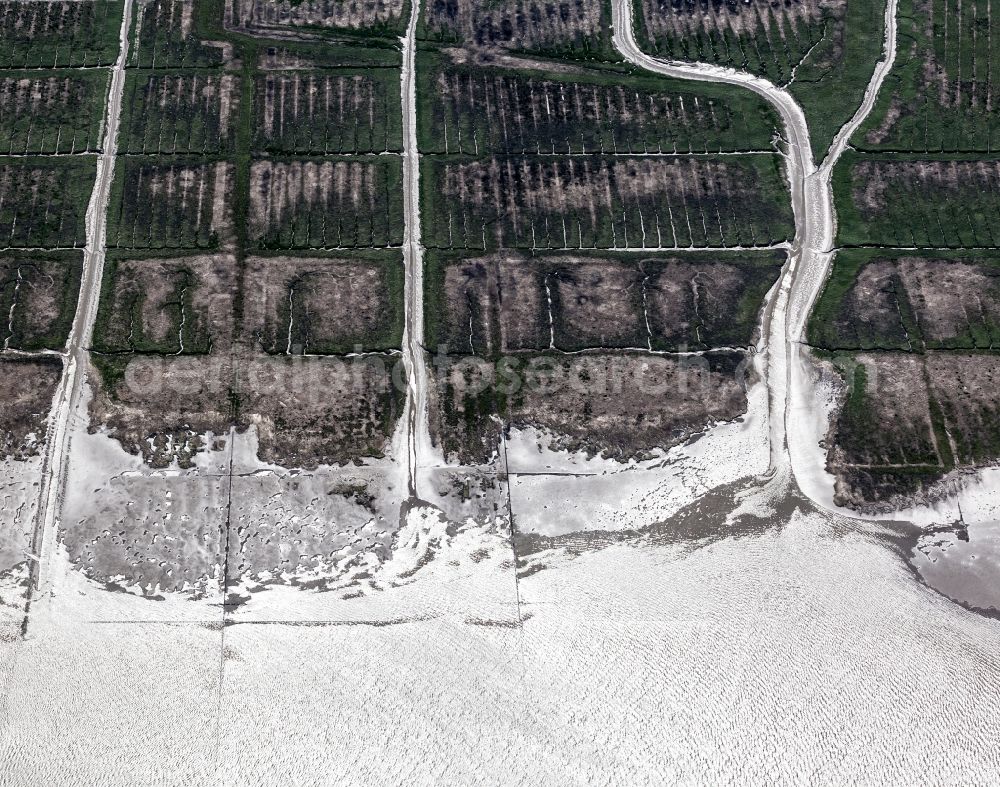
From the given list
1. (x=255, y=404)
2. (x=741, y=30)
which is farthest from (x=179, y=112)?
(x=741, y=30)

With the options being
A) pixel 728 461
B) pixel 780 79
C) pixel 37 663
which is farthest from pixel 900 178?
pixel 37 663

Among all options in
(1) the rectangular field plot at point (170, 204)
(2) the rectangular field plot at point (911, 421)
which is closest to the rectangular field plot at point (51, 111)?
(1) the rectangular field plot at point (170, 204)

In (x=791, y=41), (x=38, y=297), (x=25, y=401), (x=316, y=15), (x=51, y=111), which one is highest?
(x=791, y=41)

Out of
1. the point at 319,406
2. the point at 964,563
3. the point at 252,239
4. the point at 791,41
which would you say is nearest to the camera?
the point at 964,563

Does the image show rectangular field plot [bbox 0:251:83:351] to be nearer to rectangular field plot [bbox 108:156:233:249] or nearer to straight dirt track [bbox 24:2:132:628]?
straight dirt track [bbox 24:2:132:628]

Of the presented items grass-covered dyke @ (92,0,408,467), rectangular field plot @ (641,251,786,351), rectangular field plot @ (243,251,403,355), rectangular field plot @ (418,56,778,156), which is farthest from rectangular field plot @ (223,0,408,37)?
rectangular field plot @ (641,251,786,351)

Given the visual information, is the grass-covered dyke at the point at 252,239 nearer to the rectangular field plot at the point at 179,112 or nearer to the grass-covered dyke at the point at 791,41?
the rectangular field plot at the point at 179,112

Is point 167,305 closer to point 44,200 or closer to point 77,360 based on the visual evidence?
point 77,360
